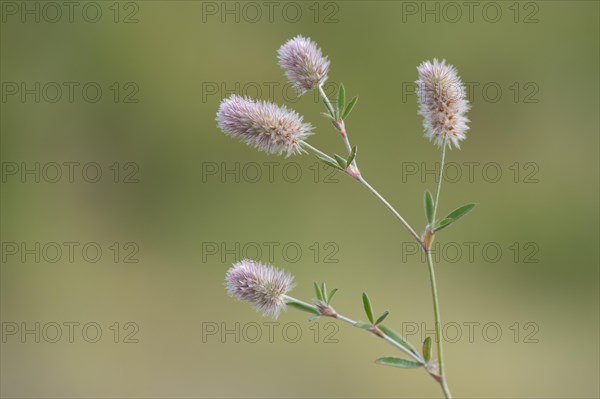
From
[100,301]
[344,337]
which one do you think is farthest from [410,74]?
[100,301]

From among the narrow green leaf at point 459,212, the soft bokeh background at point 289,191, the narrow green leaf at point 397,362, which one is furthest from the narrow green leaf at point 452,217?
the soft bokeh background at point 289,191

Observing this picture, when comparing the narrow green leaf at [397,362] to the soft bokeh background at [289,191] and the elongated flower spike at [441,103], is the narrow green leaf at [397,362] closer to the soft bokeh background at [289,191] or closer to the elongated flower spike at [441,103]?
the elongated flower spike at [441,103]

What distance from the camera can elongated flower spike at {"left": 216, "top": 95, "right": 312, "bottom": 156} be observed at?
581 millimetres

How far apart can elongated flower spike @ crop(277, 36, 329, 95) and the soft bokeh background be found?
1111mm

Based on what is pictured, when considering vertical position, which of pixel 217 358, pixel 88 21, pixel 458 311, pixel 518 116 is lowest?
pixel 217 358

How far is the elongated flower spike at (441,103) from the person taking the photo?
57 centimetres

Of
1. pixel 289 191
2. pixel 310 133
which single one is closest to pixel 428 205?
pixel 310 133

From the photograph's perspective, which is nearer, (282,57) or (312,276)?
(282,57)

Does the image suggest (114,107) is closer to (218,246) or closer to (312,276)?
(218,246)

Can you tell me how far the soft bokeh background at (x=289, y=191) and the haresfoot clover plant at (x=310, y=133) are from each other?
1113mm

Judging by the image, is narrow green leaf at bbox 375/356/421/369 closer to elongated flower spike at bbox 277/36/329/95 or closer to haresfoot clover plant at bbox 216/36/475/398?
haresfoot clover plant at bbox 216/36/475/398

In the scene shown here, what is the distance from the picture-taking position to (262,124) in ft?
1.90

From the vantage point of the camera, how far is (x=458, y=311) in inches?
66.2

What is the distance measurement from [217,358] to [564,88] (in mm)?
1125
